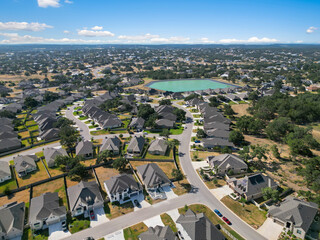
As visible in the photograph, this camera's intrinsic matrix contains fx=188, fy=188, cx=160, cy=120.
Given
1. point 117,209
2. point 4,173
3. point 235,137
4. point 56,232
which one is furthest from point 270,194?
point 4,173

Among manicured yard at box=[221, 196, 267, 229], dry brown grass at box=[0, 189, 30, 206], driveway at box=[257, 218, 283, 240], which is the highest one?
dry brown grass at box=[0, 189, 30, 206]

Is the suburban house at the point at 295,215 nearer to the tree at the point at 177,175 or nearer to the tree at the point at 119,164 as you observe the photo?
the tree at the point at 177,175

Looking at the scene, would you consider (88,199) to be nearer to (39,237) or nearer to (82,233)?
(82,233)

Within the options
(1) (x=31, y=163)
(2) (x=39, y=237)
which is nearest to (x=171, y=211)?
(2) (x=39, y=237)

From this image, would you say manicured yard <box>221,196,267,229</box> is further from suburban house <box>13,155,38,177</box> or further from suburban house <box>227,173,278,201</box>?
suburban house <box>13,155,38,177</box>

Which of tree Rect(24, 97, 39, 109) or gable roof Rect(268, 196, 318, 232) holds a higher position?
tree Rect(24, 97, 39, 109)

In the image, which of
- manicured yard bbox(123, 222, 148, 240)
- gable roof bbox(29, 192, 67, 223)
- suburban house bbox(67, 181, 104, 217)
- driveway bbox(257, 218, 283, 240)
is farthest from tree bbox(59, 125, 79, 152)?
driveway bbox(257, 218, 283, 240)
